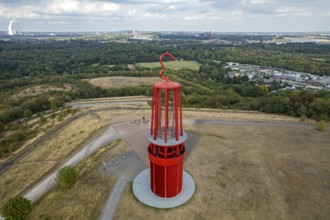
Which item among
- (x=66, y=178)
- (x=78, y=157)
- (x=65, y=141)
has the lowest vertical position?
(x=65, y=141)

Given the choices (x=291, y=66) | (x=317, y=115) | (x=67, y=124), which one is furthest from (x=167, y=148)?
(x=291, y=66)

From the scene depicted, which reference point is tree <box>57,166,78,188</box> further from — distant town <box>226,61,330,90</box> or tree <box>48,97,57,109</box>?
distant town <box>226,61,330,90</box>

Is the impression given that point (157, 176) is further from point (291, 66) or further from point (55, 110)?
point (291, 66)

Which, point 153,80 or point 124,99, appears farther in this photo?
point 153,80

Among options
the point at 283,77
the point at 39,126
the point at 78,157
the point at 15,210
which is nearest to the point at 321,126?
the point at 78,157

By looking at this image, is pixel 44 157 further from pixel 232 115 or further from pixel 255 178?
pixel 232 115

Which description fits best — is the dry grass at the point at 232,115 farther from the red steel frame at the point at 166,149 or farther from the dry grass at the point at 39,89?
the dry grass at the point at 39,89

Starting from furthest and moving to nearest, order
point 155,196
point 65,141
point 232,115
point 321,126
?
point 232,115 < point 65,141 < point 321,126 < point 155,196
